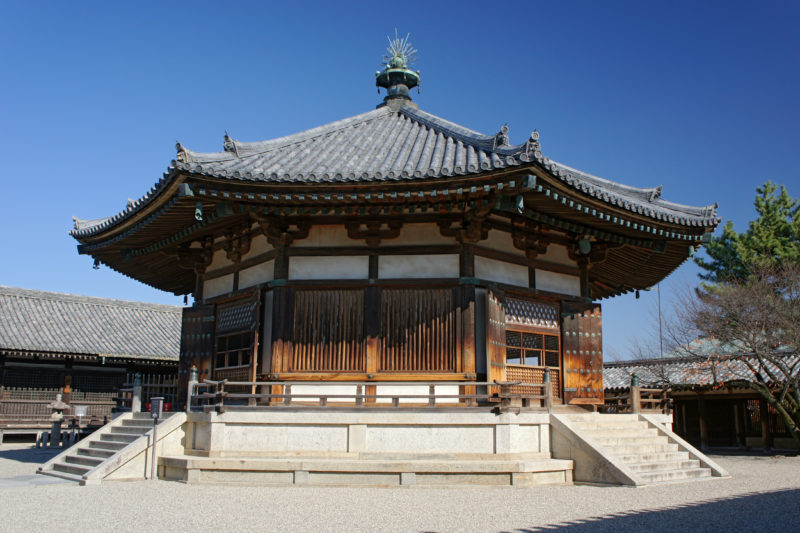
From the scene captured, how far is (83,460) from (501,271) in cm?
892

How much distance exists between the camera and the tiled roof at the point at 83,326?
2903 cm

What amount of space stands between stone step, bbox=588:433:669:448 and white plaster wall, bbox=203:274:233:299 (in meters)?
8.24

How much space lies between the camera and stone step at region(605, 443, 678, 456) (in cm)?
1266

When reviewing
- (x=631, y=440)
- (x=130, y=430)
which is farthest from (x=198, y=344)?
(x=631, y=440)

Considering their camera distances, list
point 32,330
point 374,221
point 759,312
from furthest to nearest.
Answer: point 32,330 → point 759,312 → point 374,221

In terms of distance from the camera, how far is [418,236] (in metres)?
13.5

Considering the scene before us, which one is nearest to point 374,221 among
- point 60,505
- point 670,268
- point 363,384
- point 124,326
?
point 363,384

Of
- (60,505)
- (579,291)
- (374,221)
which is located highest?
(374,221)

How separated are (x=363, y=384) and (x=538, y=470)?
3.29m

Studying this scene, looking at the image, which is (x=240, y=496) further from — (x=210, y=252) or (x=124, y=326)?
(x=124, y=326)

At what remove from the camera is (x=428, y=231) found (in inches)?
532

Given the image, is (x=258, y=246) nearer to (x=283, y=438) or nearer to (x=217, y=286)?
(x=217, y=286)

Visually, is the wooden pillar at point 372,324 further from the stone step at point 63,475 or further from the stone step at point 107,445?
the stone step at point 63,475

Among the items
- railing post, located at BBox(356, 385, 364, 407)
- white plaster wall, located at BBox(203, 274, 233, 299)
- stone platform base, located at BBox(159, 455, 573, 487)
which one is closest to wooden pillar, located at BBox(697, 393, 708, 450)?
stone platform base, located at BBox(159, 455, 573, 487)
